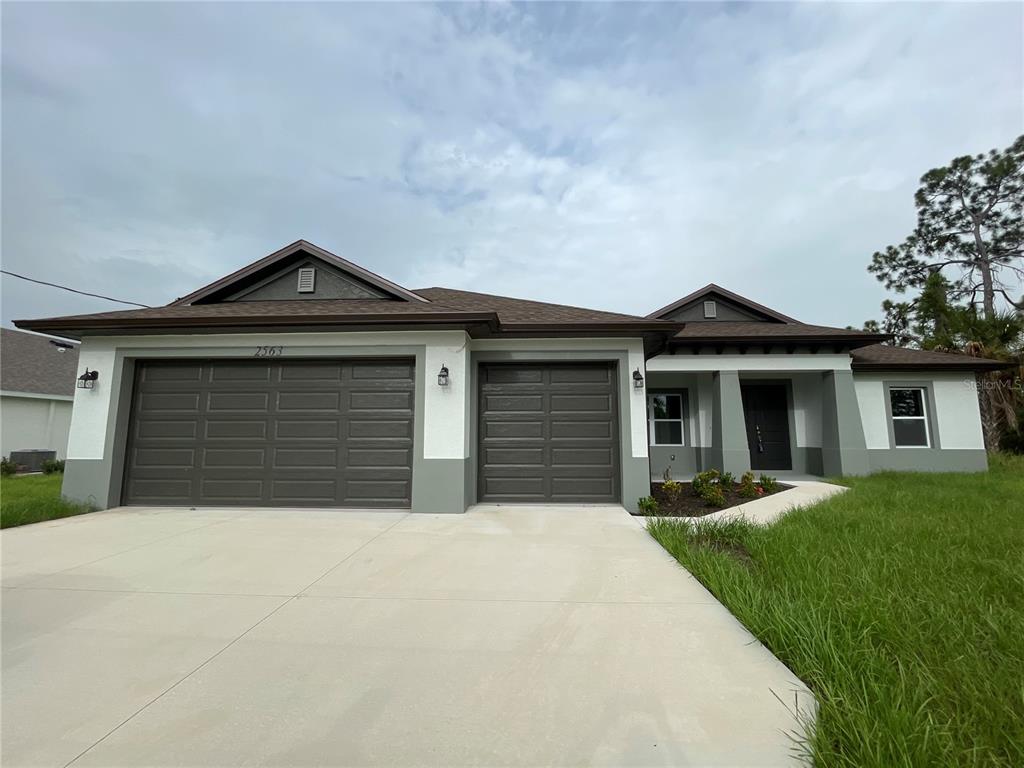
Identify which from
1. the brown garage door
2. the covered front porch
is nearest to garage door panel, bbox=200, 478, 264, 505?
the brown garage door

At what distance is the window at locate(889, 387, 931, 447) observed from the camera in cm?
1156


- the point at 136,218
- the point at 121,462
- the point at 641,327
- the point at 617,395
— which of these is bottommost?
the point at 121,462

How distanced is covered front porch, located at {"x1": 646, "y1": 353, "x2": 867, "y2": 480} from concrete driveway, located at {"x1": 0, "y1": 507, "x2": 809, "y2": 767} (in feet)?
25.7

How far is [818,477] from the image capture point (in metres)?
11.2

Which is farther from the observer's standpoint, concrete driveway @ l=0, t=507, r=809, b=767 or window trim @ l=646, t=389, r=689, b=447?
window trim @ l=646, t=389, r=689, b=447

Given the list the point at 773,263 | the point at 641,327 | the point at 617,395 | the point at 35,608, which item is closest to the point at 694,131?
the point at 641,327

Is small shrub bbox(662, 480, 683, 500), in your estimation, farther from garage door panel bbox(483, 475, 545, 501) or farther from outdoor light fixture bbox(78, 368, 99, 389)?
outdoor light fixture bbox(78, 368, 99, 389)

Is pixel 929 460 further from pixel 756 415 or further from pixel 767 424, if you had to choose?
pixel 756 415

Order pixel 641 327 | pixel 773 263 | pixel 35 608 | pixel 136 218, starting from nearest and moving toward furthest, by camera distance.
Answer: pixel 35 608
pixel 641 327
pixel 136 218
pixel 773 263

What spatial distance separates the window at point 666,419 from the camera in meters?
12.8

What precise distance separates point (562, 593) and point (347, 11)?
1038 cm

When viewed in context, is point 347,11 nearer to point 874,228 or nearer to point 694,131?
point 694,131

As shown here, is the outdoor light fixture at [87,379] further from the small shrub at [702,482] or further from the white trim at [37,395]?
the white trim at [37,395]

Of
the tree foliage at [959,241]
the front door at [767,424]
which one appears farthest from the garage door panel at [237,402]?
the tree foliage at [959,241]
